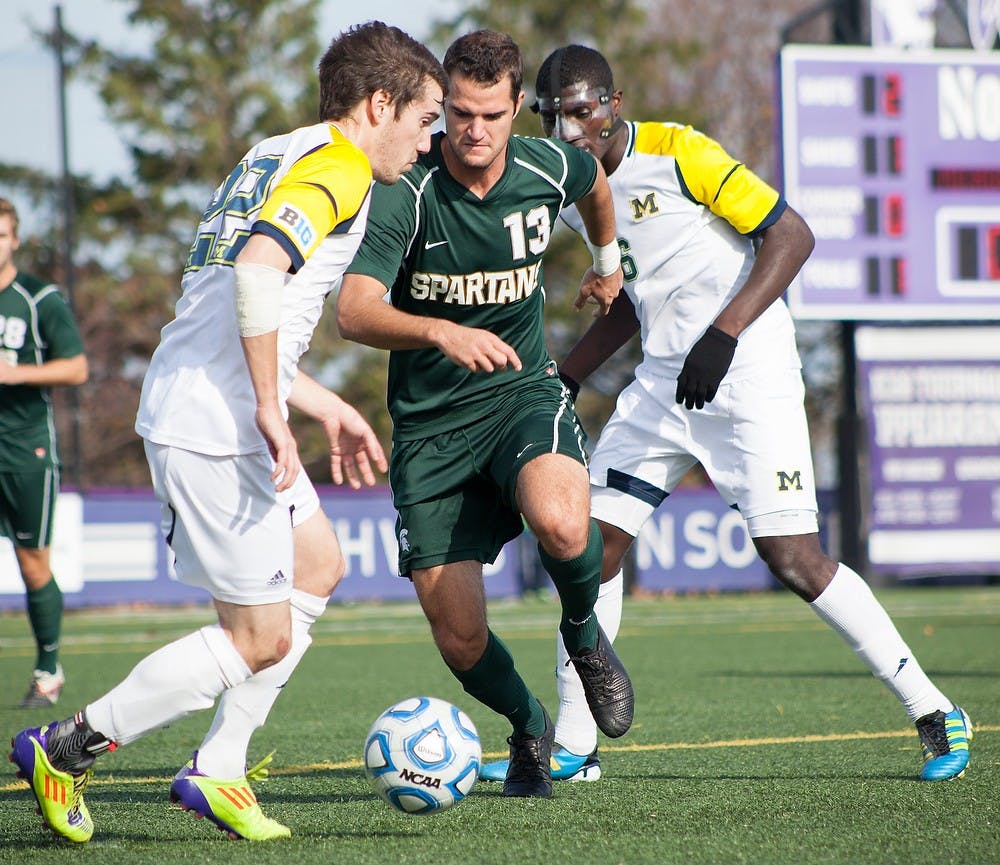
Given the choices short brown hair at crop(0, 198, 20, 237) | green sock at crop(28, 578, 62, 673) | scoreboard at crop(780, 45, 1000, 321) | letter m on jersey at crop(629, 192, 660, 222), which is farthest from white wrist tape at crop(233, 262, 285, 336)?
scoreboard at crop(780, 45, 1000, 321)

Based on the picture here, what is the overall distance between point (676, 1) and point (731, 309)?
30299 millimetres

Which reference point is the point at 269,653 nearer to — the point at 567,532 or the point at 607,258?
the point at 567,532

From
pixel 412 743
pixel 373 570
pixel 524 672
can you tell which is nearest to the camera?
pixel 412 743

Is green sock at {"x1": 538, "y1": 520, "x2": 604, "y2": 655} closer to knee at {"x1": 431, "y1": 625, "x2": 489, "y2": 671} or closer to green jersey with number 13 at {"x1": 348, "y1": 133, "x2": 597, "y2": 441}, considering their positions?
knee at {"x1": 431, "y1": 625, "x2": 489, "y2": 671}

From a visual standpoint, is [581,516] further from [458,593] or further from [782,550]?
[782,550]

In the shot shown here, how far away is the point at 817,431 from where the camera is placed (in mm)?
31641

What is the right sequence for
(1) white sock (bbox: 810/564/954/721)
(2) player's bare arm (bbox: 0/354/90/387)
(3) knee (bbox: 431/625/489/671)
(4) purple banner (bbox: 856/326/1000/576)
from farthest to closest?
(4) purple banner (bbox: 856/326/1000/576)
(2) player's bare arm (bbox: 0/354/90/387)
(1) white sock (bbox: 810/564/954/721)
(3) knee (bbox: 431/625/489/671)

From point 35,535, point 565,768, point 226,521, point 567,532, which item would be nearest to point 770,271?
point 567,532

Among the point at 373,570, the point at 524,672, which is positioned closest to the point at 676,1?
the point at 373,570

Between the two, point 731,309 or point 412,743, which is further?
point 731,309

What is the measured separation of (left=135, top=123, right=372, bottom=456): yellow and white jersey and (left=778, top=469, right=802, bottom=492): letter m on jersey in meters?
1.84

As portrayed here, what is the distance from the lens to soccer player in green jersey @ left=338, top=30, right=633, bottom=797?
425cm

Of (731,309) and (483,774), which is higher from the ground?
(731,309)

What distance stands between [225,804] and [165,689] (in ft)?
1.20
